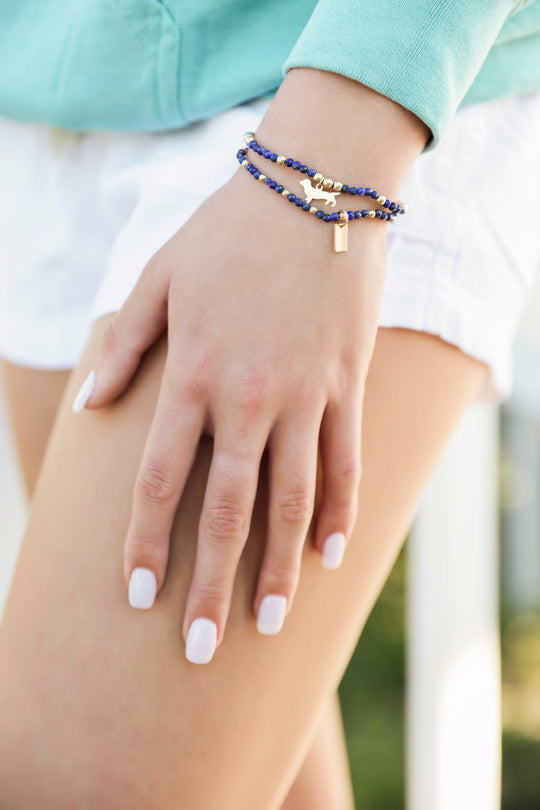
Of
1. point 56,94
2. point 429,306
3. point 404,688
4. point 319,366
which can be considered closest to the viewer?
point 319,366

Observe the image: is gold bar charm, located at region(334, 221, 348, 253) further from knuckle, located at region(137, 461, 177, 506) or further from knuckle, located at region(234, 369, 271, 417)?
knuckle, located at region(137, 461, 177, 506)

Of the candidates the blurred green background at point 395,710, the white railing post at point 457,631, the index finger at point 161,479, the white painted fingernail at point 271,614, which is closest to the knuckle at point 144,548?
the index finger at point 161,479

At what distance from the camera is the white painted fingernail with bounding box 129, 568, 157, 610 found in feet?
2.26

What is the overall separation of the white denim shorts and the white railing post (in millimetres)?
→ 873

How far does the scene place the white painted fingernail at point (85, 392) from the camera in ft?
2.53

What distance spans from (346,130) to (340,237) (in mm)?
87

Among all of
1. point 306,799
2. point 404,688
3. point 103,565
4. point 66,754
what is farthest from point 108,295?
point 404,688

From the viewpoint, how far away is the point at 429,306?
0.80 metres

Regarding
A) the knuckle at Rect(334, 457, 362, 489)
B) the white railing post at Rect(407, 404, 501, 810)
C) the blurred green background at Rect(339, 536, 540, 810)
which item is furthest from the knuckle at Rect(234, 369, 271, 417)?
the blurred green background at Rect(339, 536, 540, 810)

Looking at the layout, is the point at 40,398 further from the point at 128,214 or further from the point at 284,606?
the point at 284,606

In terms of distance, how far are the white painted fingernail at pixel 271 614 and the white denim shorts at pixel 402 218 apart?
0.27 meters

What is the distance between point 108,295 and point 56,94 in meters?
0.25

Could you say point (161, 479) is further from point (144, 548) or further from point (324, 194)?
point (324, 194)

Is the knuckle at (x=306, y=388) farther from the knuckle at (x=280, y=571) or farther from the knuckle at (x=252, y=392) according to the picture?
the knuckle at (x=280, y=571)
